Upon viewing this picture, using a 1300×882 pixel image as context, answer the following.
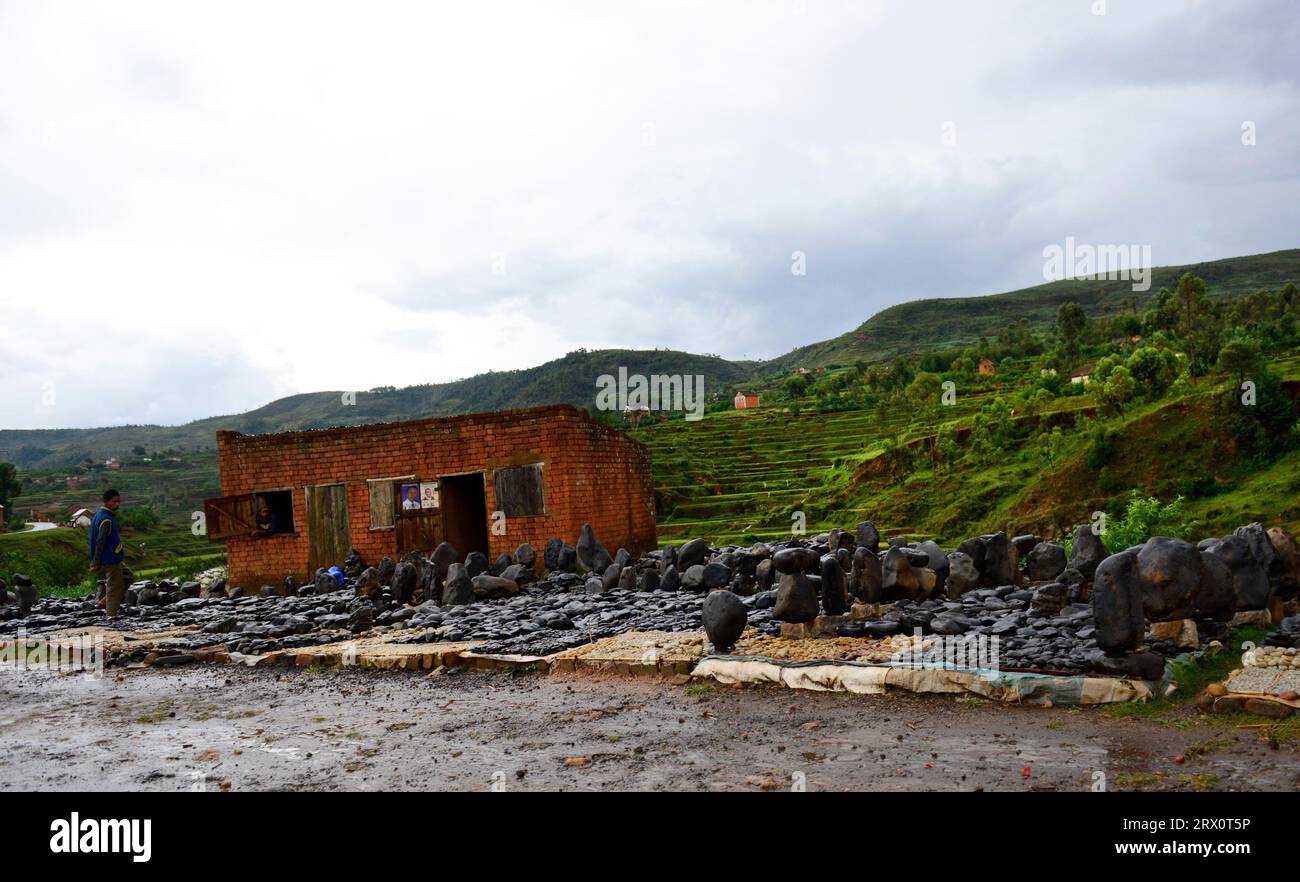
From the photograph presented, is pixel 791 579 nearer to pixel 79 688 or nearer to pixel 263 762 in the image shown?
pixel 263 762

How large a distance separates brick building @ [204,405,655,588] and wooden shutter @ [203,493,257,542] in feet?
0.06

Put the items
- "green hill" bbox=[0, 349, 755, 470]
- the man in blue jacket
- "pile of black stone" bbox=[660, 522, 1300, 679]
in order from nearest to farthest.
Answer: "pile of black stone" bbox=[660, 522, 1300, 679] → the man in blue jacket → "green hill" bbox=[0, 349, 755, 470]

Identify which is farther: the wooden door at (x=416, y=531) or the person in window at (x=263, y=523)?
the person in window at (x=263, y=523)

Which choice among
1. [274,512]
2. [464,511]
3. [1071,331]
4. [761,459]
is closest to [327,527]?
[274,512]

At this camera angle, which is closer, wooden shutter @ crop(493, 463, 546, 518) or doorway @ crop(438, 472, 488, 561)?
wooden shutter @ crop(493, 463, 546, 518)

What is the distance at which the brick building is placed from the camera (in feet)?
52.8

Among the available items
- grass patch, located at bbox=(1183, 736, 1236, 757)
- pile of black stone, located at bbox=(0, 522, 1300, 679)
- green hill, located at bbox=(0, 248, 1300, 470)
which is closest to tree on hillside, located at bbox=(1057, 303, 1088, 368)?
green hill, located at bbox=(0, 248, 1300, 470)

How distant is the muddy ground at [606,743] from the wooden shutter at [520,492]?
6854mm

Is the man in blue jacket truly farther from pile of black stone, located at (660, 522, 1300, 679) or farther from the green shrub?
the green shrub

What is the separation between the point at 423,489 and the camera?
16.9m

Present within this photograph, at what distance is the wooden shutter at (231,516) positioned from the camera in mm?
17750

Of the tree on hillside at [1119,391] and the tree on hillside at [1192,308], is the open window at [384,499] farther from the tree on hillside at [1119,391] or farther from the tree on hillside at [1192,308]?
the tree on hillside at [1192,308]

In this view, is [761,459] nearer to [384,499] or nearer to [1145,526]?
[1145,526]

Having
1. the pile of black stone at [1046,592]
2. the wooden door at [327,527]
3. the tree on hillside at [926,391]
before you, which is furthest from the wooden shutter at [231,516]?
the tree on hillside at [926,391]
